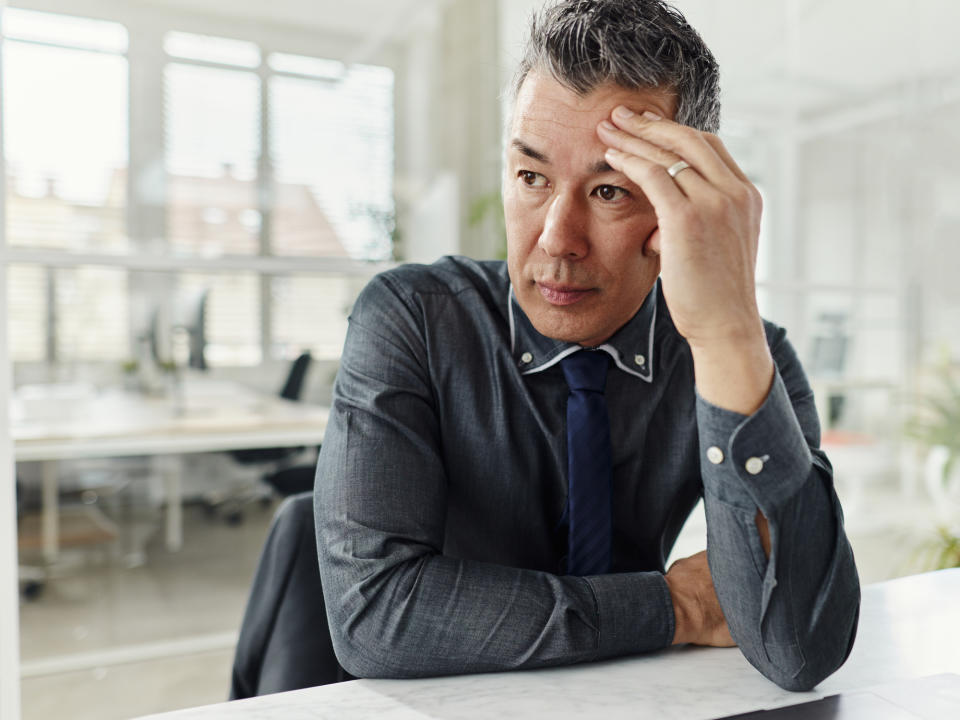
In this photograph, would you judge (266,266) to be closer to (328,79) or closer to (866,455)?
(328,79)

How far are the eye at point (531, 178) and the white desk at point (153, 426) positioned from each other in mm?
1530

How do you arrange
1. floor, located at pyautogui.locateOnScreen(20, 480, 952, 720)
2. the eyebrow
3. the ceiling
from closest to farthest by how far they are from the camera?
the eyebrow
floor, located at pyautogui.locateOnScreen(20, 480, 952, 720)
the ceiling

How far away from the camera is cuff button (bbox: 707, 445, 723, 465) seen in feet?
2.85

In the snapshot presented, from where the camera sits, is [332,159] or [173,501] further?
[332,159]

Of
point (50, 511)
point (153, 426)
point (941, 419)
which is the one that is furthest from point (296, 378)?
point (941, 419)

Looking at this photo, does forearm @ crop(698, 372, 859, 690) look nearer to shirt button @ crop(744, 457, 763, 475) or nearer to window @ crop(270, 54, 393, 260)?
shirt button @ crop(744, 457, 763, 475)

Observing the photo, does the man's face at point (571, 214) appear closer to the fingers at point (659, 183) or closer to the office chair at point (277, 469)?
the fingers at point (659, 183)

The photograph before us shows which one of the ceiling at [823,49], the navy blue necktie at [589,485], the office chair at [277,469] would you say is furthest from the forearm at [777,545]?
the ceiling at [823,49]

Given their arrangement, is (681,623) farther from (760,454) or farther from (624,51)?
(624,51)

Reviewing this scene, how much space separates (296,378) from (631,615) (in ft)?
5.74

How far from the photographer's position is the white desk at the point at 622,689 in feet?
2.39

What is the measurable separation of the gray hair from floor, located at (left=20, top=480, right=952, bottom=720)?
4.97 feet

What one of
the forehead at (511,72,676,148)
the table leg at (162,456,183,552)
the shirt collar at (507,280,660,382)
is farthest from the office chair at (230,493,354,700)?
the table leg at (162,456,183,552)

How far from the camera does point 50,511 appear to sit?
6.87ft
